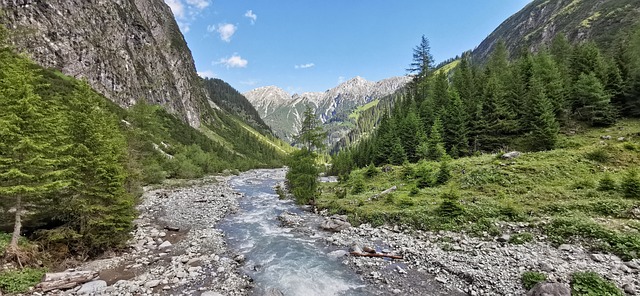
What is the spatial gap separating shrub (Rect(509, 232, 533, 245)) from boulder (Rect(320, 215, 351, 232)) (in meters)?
11.8

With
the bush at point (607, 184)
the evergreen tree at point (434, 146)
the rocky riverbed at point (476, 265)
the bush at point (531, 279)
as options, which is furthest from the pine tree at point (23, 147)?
the evergreen tree at point (434, 146)

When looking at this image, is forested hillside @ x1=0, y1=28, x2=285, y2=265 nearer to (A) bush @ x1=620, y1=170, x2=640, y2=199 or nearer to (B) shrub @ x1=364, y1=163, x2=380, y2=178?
(B) shrub @ x1=364, y1=163, x2=380, y2=178

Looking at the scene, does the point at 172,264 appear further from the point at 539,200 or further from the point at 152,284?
the point at 539,200

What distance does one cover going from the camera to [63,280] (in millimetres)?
13250

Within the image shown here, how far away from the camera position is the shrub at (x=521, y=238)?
16.0 m

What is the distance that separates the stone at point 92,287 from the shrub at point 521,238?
22.2 metres

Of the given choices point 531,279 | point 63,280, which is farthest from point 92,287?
point 531,279

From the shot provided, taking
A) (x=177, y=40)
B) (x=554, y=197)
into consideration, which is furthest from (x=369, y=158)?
(x=177, y=40)

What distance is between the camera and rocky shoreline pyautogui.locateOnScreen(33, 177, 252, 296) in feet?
44.3

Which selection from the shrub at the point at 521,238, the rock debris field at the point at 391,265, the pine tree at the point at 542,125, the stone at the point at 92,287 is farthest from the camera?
the pine tree at the point at 542,125

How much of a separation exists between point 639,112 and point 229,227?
5194cm

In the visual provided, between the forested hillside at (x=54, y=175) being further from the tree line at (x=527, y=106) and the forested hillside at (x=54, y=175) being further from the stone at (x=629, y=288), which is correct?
the tree line at (x=527, y=106)

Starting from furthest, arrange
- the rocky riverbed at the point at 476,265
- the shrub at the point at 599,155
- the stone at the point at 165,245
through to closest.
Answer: the shrub at the point at 599,155 → the stone at the point at 165,245 → the rocky riverbed at the point at 476,265

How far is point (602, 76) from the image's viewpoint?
3972 centimetres
